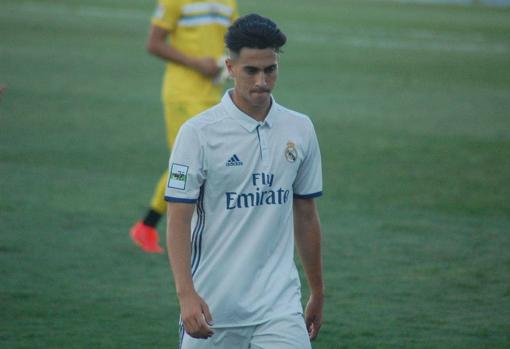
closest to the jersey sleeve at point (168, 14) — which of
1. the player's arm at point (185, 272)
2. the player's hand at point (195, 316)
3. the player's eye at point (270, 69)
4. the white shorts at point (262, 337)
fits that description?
the player's eye at point (270, 69)

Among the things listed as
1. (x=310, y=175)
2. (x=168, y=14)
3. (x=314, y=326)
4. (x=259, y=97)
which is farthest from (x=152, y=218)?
(x=259, y=97)

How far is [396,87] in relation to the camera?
21.5 meters

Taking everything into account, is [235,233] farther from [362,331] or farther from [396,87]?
[396,87]

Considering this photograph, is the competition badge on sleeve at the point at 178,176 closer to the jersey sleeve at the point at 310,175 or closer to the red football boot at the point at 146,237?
the jersey sleeve at the point at 310,175

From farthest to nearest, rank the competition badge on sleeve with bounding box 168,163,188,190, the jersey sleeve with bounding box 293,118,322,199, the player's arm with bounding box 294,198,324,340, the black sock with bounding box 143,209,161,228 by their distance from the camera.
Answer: the black sock with bounding box 143,209,161,228, the player's arm with bounding box 294,198,324,340, the jersey sleeve with bounding box 293,118,322,199, the competition badge on sleeve with bounding box 168,163,188,190

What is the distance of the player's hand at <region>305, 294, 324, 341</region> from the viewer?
502 cm

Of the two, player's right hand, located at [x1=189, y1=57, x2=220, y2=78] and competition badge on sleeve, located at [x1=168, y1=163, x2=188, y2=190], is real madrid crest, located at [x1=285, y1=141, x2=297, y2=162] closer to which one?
competition badge on sleeve, located at [x1=168, y1=163, x2=188, y2=190]

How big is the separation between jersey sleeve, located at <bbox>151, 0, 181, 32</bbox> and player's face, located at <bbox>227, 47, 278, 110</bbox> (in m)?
4.30

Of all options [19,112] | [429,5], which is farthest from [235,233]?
[429,5]

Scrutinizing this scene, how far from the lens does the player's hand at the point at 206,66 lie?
29.1 ft

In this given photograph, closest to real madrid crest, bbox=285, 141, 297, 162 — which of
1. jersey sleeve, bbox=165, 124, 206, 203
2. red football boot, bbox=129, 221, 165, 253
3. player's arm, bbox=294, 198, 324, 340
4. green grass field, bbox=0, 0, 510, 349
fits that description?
player's arm, bbox=294, 198, 324, 340

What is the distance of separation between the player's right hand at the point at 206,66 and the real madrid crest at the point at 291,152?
4207 millimetres

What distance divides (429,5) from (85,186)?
39507 mm

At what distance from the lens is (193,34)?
907 centimetres
